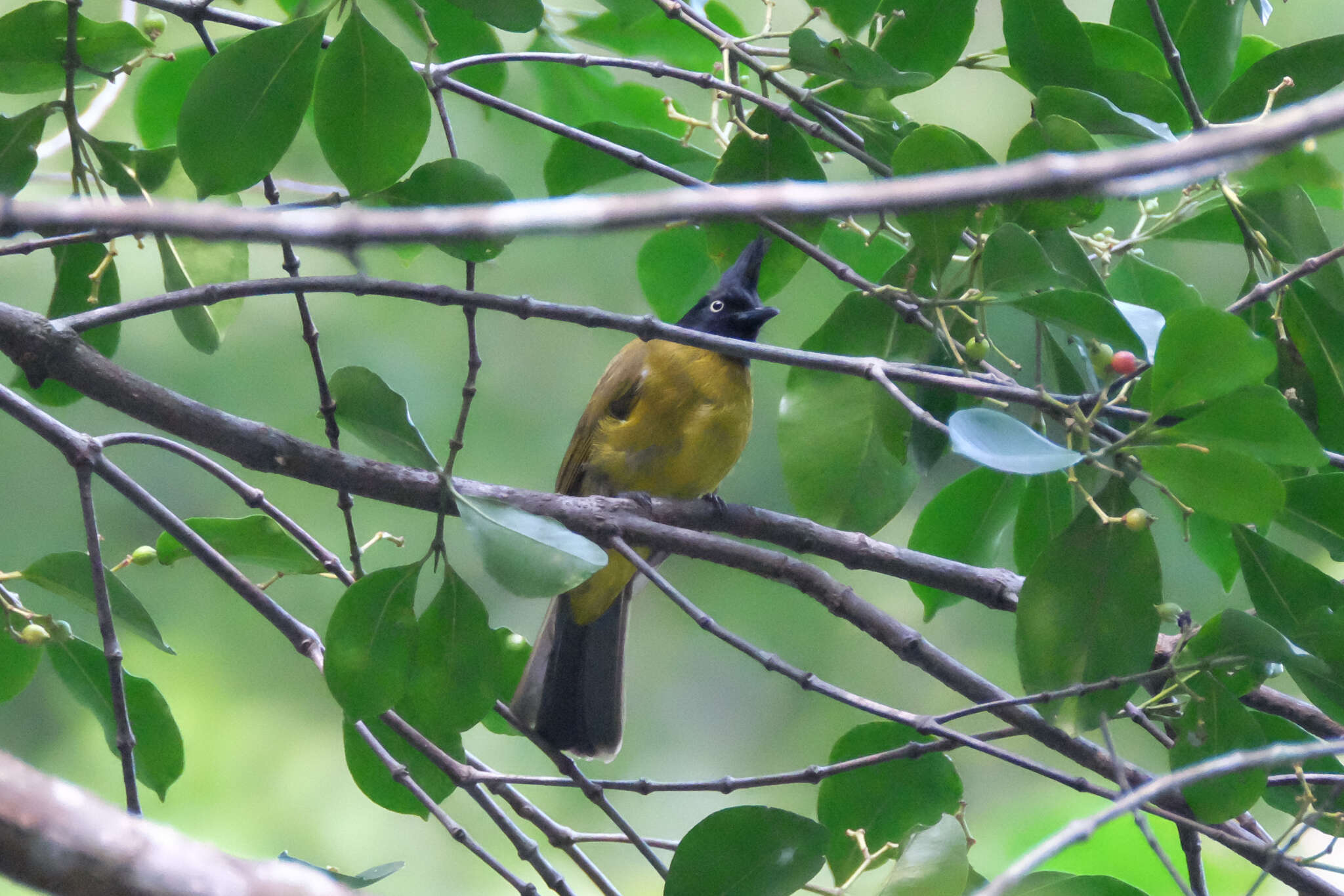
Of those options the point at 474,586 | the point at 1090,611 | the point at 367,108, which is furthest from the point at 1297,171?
the point at 474,586

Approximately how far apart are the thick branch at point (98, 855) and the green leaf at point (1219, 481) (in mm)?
850

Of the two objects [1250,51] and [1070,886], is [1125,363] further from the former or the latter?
[1250,51]

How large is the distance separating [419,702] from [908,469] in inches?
29.7

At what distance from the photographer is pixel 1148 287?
1.66 meters

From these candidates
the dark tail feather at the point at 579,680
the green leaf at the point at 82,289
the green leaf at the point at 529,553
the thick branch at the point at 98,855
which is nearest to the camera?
the thick branch at the point at 98,855

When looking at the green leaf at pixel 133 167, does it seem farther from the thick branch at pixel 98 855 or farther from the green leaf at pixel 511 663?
the thick branch at pixel 98 855

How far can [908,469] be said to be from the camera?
61.9 inches

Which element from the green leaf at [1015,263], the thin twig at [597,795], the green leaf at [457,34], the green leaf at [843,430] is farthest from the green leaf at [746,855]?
the green leaf at [457,34]

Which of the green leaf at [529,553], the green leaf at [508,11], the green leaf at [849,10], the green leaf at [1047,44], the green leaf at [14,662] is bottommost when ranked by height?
the green leaf at [14,662]

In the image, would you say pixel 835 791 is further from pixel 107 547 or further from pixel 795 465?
pixel 107 547

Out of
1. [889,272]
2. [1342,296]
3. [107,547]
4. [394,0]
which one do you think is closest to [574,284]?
[107,547]

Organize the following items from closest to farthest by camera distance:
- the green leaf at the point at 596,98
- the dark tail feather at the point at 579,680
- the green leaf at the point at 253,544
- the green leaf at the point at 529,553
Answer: the green leaf at the point at 529,553
the green leaf at the point at 253,544
the green leaf at the point at 596,98
the dark tail feather at the point at 579,680

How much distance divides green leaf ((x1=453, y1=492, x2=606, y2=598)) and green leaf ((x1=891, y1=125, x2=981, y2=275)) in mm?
526

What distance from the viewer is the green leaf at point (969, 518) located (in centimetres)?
163
